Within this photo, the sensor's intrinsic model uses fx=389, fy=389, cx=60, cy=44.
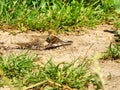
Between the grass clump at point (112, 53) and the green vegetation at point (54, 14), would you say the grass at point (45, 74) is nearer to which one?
the grass clump at point (112, 53)

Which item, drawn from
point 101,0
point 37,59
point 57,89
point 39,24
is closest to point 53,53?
point 37,59

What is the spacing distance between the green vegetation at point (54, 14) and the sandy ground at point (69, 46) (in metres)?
0.12

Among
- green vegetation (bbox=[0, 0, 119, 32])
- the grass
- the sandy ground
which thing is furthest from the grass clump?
green vegetation (bbox=[0, 0, 119, 32])

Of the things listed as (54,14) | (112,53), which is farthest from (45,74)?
(54,14)

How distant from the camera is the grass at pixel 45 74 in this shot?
2.98 m

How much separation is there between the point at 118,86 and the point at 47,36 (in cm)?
125

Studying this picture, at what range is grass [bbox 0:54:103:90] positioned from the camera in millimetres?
2984

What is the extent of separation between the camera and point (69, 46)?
12.8 ft

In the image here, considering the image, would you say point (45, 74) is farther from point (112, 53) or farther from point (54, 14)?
point (54, 14)

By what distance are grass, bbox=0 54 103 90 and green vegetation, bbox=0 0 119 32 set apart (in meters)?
0.92

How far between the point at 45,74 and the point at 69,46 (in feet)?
2.88

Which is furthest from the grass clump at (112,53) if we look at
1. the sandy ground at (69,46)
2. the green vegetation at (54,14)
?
the green vegetation at (54,14)

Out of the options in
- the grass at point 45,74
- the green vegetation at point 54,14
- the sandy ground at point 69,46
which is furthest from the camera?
the green vegetation at point 54,14

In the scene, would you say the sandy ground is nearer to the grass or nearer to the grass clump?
the grass clump
